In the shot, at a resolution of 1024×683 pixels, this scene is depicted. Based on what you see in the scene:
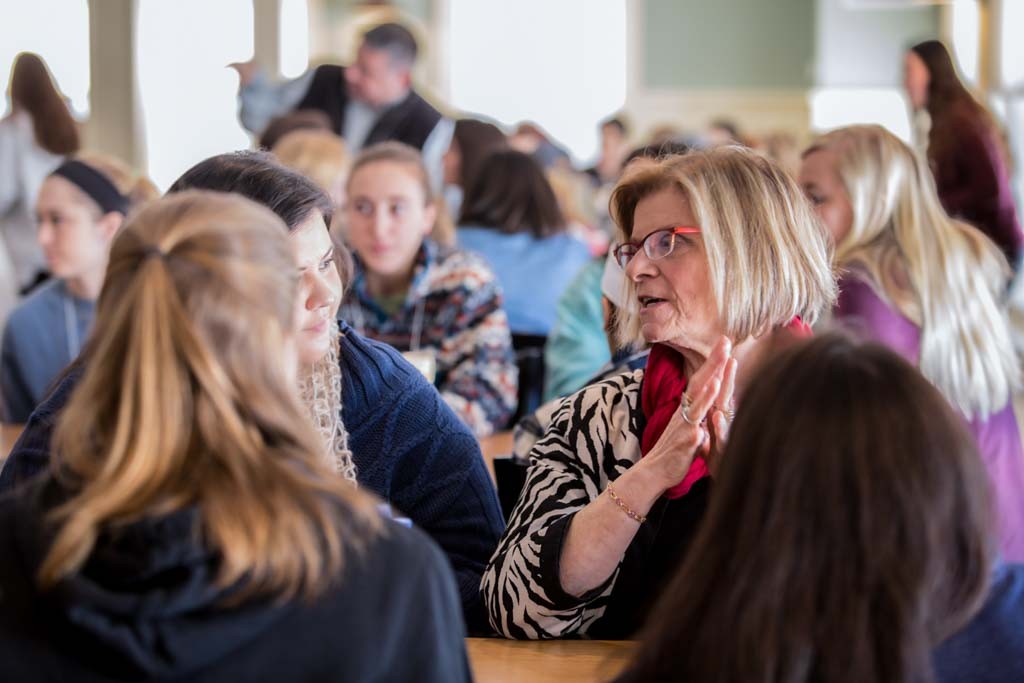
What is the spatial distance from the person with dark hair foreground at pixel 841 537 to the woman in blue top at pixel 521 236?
3.22m

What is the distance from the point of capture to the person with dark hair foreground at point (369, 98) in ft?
17.7

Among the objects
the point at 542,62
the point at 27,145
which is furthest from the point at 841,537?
the point at 542,62

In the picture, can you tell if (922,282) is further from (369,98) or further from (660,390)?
(369,98)

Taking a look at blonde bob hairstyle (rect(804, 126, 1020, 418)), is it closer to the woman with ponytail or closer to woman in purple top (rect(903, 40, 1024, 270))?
woman in purple top (rect(903, 40, 1024, 270))

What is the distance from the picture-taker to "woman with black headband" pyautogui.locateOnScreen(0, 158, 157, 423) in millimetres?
3506

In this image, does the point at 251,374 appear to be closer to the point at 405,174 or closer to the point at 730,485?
the point at 730,485

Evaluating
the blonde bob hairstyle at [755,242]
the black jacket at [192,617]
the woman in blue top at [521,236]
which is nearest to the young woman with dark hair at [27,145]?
the woman in blue top at [521,236]

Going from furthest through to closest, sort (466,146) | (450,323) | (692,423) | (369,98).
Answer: (466,146) < (369,98) < (450,323) < (692,423)

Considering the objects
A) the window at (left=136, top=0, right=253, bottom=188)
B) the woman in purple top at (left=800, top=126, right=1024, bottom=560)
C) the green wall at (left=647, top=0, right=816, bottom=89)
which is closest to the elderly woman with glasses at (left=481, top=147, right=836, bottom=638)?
the woman in purple top at (left=800, top=126, right=1024, bottom=560)

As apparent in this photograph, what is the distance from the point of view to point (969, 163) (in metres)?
4.37

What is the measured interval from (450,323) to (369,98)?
93.2 inches

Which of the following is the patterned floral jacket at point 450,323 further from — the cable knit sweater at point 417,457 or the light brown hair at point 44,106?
the light brown hair at point 44,106

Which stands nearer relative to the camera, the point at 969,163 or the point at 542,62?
the point at 969,163

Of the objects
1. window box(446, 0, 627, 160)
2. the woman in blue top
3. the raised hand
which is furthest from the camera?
window box(446, 0, 627, 160)
